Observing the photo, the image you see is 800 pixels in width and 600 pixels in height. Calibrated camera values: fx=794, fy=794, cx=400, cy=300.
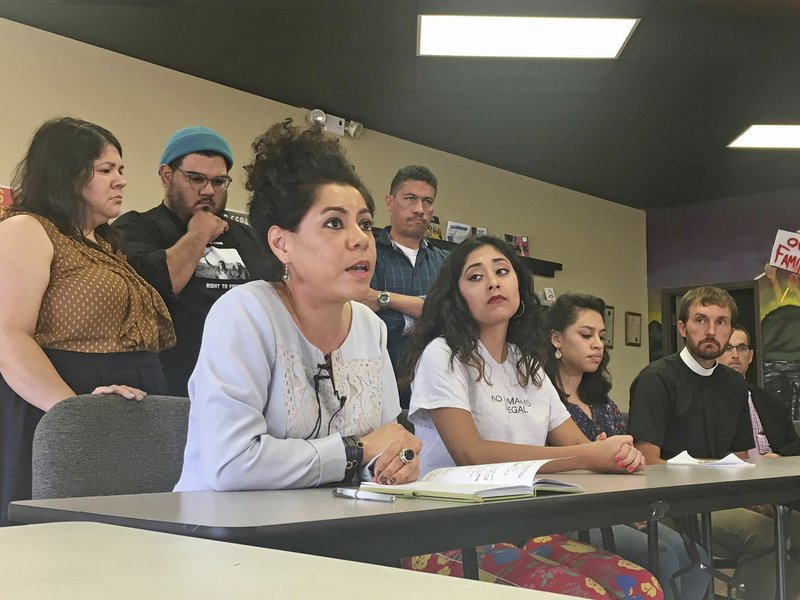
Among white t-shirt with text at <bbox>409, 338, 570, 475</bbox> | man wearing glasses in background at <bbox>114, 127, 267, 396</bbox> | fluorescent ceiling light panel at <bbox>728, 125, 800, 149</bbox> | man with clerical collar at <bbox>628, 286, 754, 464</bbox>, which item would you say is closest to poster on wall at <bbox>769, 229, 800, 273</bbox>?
man with clerical collar at <bbox>628, 286, 754, 464</bbox>

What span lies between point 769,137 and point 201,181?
460 cm

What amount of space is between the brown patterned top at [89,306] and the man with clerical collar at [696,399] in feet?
6.06

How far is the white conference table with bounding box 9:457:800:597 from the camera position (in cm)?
82

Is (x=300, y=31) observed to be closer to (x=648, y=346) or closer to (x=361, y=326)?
(x=361, y=326)

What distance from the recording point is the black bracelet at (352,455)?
1.37m

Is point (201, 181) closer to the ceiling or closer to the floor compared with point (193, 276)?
closer to the ceiling

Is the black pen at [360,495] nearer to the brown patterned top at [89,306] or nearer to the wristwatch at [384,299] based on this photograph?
the brown patterned top at [89,306]

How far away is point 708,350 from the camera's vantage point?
3139mm

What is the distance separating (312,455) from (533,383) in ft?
Result: 3.03

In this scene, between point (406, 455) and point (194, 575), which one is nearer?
point (194, 575)

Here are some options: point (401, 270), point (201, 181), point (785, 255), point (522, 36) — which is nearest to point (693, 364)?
point (401, 270)

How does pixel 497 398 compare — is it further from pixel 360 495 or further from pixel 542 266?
pixel 542 266

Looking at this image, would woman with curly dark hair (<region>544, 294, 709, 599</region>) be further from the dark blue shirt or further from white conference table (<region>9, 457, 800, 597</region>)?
white conference table (<region>9, 457, 800, 597</region>)

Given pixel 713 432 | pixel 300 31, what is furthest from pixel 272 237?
pixel 300 31
